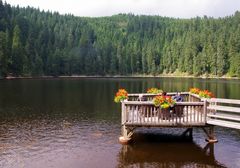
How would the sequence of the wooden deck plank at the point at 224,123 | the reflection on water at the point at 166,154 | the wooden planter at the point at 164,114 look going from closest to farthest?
the reflection on water at the point at 166,154, the wooden deck plank at the point at 224,123, the wooden planter at the point at 164,114

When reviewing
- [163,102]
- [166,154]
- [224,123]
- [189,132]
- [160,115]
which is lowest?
[166,154]

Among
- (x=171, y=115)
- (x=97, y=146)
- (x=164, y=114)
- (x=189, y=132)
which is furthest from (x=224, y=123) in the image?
(x=97, y=146)

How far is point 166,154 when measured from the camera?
23.1 meters

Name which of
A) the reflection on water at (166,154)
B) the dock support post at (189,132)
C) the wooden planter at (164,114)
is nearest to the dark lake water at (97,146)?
the reflection on water at (166,154)

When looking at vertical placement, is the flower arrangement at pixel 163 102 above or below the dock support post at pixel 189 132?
above

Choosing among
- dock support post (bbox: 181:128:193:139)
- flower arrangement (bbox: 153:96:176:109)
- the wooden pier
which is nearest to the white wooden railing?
the wooden pier

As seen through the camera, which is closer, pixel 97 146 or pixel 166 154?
pixel 166 154

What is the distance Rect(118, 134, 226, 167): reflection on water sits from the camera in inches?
837

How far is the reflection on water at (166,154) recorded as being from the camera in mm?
21250

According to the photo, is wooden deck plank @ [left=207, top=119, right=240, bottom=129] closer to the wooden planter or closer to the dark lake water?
the dark lake water

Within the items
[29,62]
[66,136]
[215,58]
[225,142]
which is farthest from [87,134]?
[215,58]

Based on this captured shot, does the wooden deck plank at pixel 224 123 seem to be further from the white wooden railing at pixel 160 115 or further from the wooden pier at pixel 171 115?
the white wooden railing at pixel 160 115

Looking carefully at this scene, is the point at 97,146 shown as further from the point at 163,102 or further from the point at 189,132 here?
the point at 189,132

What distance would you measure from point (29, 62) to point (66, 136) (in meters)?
149
